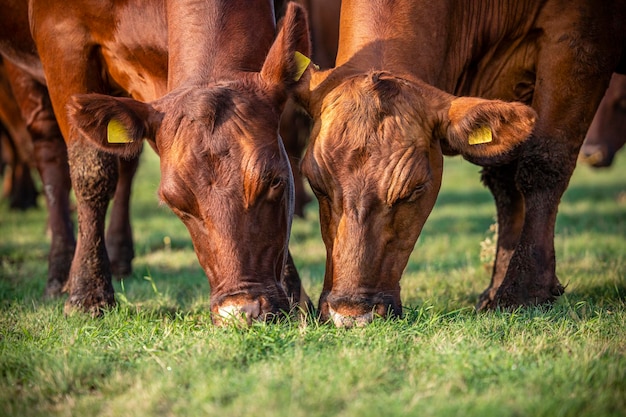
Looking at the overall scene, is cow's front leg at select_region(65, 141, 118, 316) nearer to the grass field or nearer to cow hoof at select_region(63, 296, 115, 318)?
cow hoof at select_region(63, 296, 115, 318)

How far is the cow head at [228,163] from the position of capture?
4.71m

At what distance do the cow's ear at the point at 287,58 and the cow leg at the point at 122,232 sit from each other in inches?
116

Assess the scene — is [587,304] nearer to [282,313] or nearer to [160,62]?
[282,313]

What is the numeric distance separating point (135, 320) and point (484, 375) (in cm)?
228

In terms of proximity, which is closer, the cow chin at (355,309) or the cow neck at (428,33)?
the cow chin at (355,309)

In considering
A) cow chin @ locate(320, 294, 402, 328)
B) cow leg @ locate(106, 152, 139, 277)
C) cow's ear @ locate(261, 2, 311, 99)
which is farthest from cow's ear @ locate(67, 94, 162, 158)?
cow leg @ locate(106, 152, 139, 277)

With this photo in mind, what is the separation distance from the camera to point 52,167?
25.2 ft

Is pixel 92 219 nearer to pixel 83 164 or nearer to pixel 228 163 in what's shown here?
pixel 83 164

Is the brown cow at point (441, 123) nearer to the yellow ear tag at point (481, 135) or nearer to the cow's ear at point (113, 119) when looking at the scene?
the yellow ear tag at point (481, 135)

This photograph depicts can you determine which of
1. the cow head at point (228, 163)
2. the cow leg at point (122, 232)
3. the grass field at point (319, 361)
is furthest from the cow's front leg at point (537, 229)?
the cow leg at point (122, 232)

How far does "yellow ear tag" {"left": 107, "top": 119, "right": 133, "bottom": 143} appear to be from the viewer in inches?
199

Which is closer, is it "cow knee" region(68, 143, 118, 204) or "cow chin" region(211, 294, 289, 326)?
"cow chin" region(211, 294, 289, 326)

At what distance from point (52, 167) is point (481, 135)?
4.24m

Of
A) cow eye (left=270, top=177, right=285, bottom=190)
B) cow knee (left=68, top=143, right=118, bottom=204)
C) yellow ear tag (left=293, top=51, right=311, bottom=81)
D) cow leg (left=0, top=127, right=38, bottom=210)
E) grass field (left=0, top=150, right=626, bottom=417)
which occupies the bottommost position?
cow leg (left=0, top=127, right=38, bottom=210)
